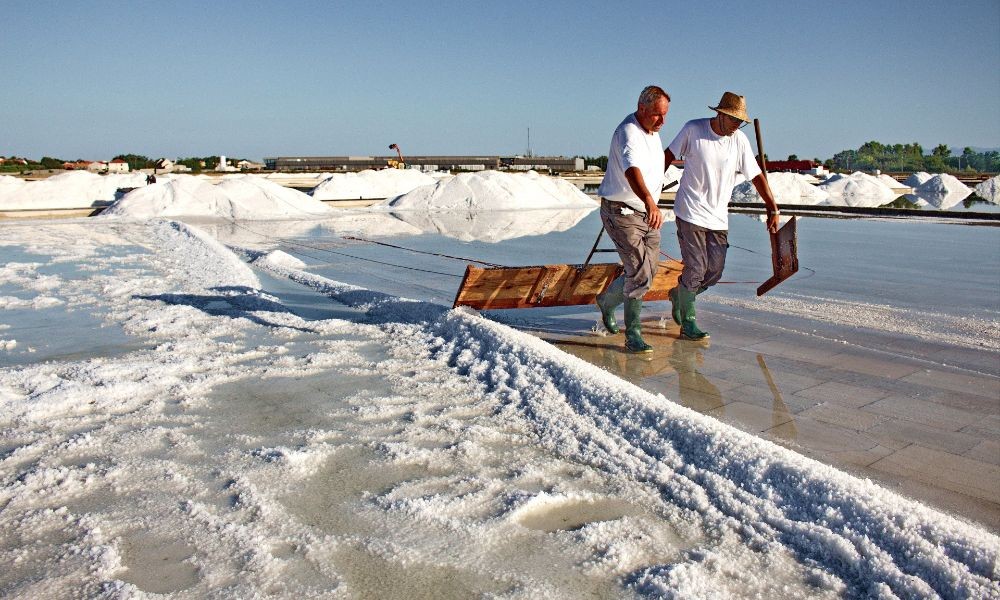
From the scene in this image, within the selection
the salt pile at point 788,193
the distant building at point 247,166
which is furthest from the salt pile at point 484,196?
the distant building at point 247,166

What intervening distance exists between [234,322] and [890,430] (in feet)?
14.9

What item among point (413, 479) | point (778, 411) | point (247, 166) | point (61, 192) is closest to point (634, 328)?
point (778, 411)

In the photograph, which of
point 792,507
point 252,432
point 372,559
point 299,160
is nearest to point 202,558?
point 372,559

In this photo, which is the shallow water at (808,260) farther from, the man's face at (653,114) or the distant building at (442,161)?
the distant building at (442,161)

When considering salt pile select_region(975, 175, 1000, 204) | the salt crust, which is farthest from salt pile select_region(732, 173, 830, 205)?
the salt crust

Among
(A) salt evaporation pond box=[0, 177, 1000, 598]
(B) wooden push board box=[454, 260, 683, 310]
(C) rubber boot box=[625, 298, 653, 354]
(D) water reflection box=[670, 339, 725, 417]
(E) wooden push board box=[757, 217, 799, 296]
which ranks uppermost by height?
(E) wooden push board box=[757, 217, 799, 296]

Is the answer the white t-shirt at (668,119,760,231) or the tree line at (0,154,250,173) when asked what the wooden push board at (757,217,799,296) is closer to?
the white t-shirt at (668,119,760,231)

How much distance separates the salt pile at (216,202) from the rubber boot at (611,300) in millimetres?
18677

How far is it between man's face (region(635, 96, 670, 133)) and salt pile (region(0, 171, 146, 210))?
2767cm

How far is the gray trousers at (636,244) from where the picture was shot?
4.98 metres

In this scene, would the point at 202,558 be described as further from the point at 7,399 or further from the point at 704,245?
the point at 704,245

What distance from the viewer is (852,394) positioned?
425 cm

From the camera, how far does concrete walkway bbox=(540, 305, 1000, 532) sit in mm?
3184

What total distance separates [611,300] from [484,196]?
861 inches
